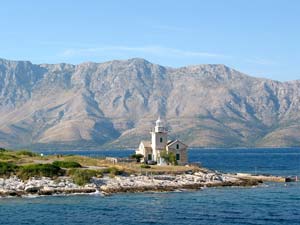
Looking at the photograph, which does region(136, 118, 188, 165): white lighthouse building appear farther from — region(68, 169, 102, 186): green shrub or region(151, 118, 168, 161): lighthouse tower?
region(68, 169, 102, 186): green shrub

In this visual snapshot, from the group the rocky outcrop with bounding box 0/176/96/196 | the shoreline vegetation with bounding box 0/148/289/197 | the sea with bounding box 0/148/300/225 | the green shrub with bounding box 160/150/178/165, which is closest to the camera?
the sea with bounding box 0/148/300/225

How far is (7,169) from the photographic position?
9538 cm

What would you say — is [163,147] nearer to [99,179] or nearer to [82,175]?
[99,179]

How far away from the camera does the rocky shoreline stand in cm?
8406

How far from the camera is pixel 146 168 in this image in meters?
106

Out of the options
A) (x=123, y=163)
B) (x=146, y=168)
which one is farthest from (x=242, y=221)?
(x=123, y=163)

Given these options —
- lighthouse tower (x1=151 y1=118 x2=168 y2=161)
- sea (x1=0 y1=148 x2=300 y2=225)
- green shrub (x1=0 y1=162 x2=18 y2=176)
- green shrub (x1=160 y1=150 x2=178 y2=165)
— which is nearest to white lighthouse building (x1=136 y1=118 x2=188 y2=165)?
lighthouse tower (x1=151 y1=118 x2=168 y2=161)

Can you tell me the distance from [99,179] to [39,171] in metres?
9.47

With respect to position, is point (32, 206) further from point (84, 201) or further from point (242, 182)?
point (242, 182)

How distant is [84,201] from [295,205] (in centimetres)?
2577

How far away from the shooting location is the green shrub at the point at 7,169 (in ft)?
308

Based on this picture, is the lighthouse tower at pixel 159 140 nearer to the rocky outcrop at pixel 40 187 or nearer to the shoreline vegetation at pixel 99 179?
the shoreline vegetation at pixel 99 179

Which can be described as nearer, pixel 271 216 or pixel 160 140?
pixel 271 216

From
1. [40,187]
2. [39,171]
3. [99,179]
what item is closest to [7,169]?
[39,171]
